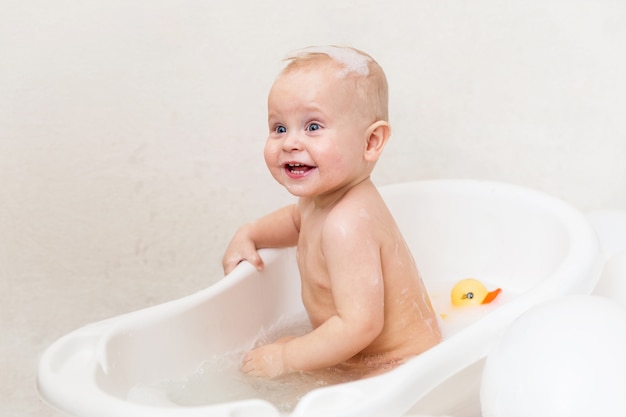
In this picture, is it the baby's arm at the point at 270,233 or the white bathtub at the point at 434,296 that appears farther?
the baby's arm at the point at 270,233

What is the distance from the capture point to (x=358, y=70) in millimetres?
1444

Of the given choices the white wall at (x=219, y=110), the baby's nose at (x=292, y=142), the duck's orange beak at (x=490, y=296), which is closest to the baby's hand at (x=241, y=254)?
the baby's nose at (x=292, y=142)

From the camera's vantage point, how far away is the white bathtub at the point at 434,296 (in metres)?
1.19

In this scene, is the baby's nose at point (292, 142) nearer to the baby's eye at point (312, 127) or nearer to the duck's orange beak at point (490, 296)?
the baby's eye at point (312, 127)

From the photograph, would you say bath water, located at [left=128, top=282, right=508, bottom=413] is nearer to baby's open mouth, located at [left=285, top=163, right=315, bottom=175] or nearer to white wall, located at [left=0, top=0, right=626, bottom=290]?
baby's open mouth, located at [left=285, top=163, right=315, bottom=175]

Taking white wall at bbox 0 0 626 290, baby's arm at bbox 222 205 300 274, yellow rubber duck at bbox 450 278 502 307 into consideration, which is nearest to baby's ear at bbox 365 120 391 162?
baby's arm at bbox 222 205 300 274

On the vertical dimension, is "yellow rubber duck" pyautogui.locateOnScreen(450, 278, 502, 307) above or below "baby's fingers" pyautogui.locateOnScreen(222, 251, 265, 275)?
below

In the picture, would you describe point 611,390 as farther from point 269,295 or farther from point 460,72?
point 460,72

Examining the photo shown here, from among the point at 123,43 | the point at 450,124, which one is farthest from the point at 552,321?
the point at 123,43

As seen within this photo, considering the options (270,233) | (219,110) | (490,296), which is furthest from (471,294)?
(219,110)

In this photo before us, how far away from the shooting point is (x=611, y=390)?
46.3 inches

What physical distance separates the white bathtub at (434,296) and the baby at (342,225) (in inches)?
4.5

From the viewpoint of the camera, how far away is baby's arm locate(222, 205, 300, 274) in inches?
64.6

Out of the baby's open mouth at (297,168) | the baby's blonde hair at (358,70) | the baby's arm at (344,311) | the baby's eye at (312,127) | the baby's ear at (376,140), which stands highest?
the baby's blonde hair at (358,70)
